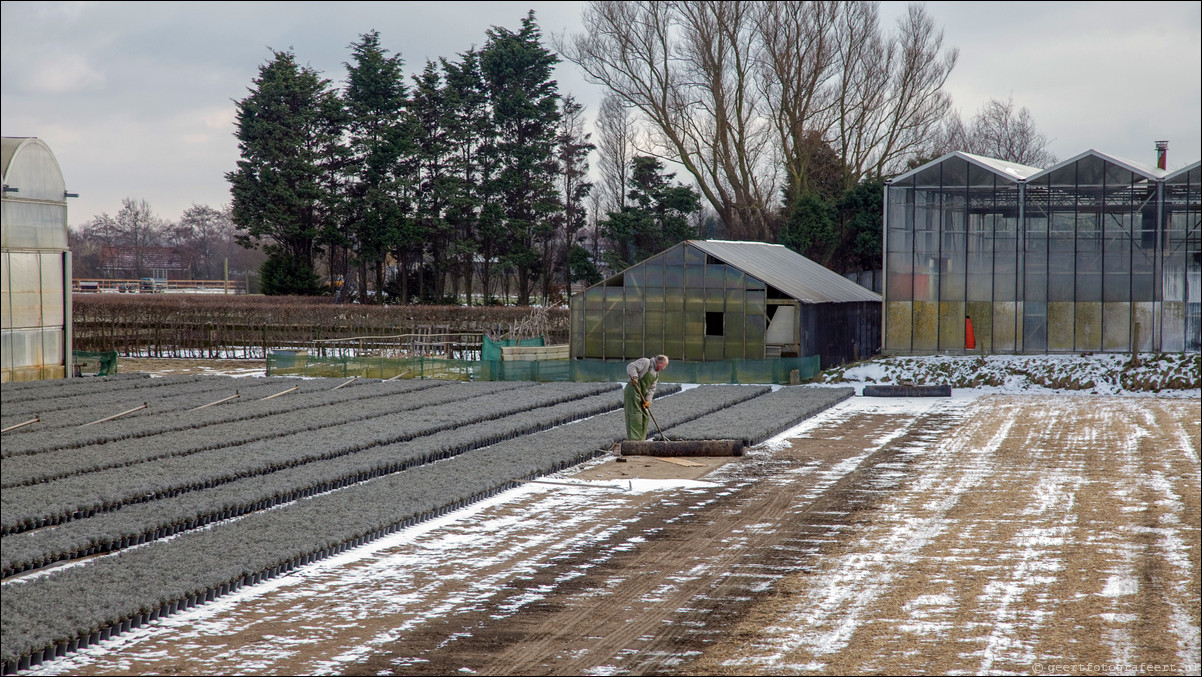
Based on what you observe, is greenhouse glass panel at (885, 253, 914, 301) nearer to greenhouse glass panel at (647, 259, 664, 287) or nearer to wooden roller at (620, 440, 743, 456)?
greenhouse glass panel at (647, 259, 664, 287)

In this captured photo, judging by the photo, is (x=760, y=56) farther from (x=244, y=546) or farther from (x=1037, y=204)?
(x=244, y=546)

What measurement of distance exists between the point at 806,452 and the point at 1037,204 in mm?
18729

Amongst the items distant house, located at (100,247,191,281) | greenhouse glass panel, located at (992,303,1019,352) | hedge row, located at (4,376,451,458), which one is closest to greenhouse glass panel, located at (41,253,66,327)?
hedge row, located at (4,376,451,458)

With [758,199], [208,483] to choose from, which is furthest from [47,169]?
[758,199]

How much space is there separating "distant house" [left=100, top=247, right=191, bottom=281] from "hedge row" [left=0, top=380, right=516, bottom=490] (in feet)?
196

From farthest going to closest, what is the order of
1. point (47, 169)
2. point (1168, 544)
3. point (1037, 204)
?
point (1037, 204) < point (47, 169) < point (1168, 544)

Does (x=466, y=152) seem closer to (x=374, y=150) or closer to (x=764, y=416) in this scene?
(x=374, y=150)

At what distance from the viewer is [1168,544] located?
11.6 m

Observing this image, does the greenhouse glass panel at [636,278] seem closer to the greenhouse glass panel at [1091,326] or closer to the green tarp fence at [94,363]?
the greenhouse glass panel at [1091,326]

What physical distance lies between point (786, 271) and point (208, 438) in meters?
22.0

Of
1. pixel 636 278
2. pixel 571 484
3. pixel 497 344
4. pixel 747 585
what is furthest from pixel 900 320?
pixel 747 585

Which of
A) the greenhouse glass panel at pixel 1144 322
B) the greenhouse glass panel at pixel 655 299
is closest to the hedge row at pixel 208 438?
the greenhouse glass panel at pixel 655 299

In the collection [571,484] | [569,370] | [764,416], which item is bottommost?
[571,484]

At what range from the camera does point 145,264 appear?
289 ft
